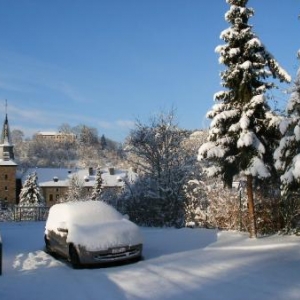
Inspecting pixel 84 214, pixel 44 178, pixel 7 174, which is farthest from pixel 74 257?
pixel 44 178

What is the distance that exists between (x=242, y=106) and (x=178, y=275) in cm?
771

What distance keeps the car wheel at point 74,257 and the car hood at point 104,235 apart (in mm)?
204

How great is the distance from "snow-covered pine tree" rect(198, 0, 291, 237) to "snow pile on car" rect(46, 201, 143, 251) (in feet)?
14.0

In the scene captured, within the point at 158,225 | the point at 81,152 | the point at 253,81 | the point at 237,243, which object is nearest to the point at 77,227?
the point at 237,243

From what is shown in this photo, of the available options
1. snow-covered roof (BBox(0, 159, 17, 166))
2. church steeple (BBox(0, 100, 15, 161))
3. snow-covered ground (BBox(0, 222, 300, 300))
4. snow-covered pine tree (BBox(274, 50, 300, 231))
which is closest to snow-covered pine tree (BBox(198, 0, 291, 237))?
snow-covered ground (BBox(0, 222, 300, 300))

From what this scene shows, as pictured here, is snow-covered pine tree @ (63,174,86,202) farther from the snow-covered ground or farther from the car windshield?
the snow-covered ground

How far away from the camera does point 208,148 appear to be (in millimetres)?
16109

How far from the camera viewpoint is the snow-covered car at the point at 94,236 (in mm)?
11805

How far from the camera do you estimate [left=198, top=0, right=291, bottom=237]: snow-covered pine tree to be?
15500 millimetres

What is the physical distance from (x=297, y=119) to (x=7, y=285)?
7243mm

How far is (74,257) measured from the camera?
12031 mm

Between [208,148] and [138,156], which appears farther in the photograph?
[138,156]

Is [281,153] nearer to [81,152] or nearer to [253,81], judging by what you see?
[253,81]

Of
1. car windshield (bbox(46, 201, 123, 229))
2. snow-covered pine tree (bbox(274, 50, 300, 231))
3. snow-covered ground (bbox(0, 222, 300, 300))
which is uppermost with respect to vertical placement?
snow-covered pine tree (bbox(274, 50, 300, 231))
